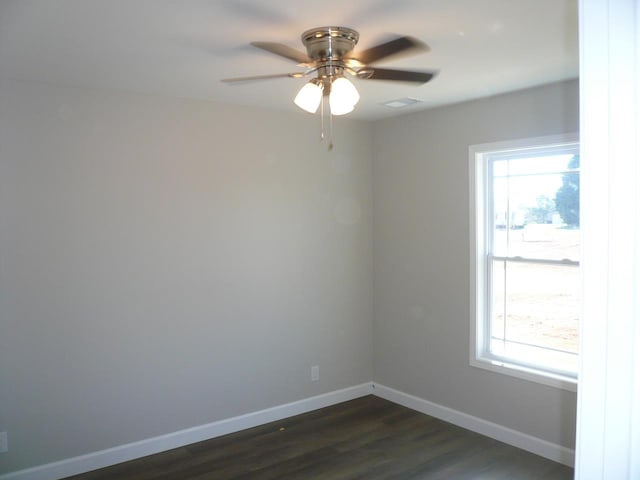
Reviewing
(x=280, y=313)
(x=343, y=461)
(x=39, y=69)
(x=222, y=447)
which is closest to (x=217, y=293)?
(x=280, y=313)

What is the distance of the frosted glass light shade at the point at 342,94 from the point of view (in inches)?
85.0

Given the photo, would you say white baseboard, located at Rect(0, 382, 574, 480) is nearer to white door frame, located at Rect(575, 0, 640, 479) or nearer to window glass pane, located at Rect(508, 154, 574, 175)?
window glass pane, located at Rect(508, 154, 574, 175)

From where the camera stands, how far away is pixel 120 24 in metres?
2.27

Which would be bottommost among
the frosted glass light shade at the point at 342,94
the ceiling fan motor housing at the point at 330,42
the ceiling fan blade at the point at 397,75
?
the frosted glass light shade at the point at 342,94

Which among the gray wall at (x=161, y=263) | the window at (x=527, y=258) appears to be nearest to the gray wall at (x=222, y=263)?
the gray wall at (x=161, y=263)

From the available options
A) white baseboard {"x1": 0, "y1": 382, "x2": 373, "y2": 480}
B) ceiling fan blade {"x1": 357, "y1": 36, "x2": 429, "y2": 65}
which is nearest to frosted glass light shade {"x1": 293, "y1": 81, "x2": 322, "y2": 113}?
ceiling fan blade {"x1": 357, "y1": 36, "x2": 429, "y2": 65}

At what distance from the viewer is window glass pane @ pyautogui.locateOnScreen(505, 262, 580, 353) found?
3545mm

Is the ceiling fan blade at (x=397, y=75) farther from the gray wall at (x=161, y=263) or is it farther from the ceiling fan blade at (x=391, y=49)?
the gray wall at (x=161, y=263)

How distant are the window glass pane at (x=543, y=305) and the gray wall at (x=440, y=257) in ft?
1.11

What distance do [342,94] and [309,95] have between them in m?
0.19

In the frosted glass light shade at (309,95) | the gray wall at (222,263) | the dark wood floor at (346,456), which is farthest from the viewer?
the dark wood floor at (346,456)

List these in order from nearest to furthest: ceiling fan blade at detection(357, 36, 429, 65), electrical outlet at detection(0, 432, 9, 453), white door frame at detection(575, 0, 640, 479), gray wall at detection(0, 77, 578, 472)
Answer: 1. white door frame at detection(575, 0, 640, 479)
2. ceiling fan blade at detection(357, 36, 429, 65)
3. electrical outlet at detection(0, 432, 9, 453)
4. gray wall at detection(0, 77, 578, 472)

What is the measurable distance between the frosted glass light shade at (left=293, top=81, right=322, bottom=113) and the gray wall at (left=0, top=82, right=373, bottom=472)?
1809 millimetres

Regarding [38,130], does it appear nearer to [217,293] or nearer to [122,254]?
[122,254]
